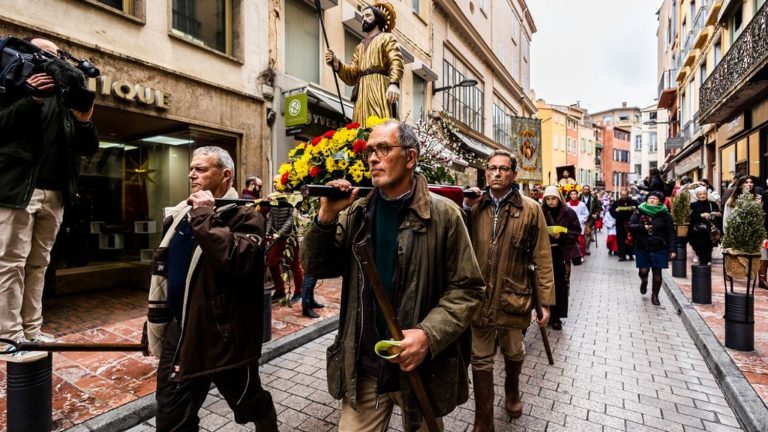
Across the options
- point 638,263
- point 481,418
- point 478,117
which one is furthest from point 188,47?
point 478,117

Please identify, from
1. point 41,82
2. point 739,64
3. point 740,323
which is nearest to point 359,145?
point 41,82

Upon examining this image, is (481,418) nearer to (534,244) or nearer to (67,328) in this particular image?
(534,244)

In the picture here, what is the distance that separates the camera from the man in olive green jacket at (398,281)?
2014mm

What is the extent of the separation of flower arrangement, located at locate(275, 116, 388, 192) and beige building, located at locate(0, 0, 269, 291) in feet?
16.7

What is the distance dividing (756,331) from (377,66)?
6.16 meters

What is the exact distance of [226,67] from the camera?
8508 millimetres

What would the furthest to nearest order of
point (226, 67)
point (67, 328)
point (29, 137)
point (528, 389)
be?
1. point (226, 67)
2. point (67, 328)
3. point (528, 389)
4. point (29, 137)

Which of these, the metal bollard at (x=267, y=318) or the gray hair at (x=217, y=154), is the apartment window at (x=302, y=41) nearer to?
the metal bollard at (x=267, y=318)

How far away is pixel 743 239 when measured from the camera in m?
5.51

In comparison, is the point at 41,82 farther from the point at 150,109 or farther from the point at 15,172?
the point at 150,109

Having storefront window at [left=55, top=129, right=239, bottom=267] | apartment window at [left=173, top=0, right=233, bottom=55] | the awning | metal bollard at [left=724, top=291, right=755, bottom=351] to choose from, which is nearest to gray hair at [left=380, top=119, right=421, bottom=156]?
metal bollard at [left=724, top=291, right=755, bottom=351]

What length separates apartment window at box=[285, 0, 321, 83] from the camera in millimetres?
10195

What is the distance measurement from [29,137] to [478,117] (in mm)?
21699

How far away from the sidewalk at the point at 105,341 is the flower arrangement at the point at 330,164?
2.36m
